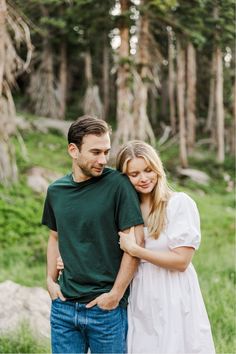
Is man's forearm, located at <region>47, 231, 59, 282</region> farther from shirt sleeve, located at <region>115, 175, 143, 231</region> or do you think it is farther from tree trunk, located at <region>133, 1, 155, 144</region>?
tree trunk, located at <region>133, 1, 155, 144</region>

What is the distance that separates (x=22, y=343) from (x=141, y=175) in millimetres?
2331

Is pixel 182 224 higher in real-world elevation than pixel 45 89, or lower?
lower

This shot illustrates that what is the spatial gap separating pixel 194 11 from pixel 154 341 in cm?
1205

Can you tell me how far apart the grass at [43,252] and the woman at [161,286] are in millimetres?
1757

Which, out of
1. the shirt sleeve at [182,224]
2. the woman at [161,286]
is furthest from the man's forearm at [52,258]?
the shirt sleeve at [182,224]

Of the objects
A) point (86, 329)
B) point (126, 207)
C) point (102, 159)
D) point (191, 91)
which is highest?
point (191, 91)

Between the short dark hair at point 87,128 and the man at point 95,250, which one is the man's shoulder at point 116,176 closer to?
the man at point 95,250

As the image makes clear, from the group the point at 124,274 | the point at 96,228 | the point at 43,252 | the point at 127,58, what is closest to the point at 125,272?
the point at 124,274

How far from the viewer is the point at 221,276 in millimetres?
6977

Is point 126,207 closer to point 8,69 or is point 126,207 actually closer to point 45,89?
point 8,69

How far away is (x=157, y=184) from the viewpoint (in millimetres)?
2879

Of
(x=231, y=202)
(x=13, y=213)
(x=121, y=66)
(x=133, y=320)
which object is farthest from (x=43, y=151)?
(x=133, y=320)

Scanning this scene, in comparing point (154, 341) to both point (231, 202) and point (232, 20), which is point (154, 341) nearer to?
point (231, 202)

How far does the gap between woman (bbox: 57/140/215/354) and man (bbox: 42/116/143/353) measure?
0.26ft
